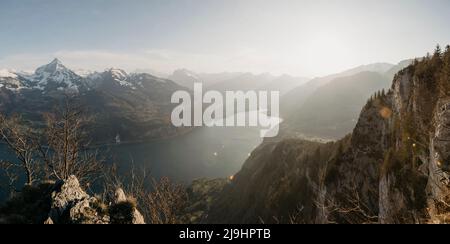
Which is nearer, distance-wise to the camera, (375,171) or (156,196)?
(156,196)

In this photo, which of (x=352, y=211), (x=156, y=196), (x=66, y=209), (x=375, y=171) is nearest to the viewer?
(x=66, y=209)

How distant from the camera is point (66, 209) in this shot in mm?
17453

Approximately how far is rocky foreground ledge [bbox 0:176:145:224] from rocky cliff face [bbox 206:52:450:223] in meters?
11.7

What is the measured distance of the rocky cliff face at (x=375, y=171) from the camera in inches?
722

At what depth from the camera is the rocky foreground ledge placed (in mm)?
16609

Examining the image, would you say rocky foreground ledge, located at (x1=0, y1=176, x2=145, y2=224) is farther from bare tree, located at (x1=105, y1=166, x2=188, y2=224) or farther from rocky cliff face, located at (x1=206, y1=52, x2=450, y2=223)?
rocky cliff face, located at (x1=206, y1=52, x2=450, y2=223)

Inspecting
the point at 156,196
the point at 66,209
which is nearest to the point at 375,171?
the point at 156,196

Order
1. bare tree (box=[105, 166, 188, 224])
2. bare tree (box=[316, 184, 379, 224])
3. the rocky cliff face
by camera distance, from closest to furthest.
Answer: bare tree (box=[316, 184, 379, 224]), the rocky cliff face, bare tree (box=[105, 166, 188, 224])

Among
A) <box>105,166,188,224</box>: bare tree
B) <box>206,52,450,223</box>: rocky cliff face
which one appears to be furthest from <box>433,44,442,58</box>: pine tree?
<box>105,166,188,224</box>: bare tree

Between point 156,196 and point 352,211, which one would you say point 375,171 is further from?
point 156,196

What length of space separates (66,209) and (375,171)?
178ft
